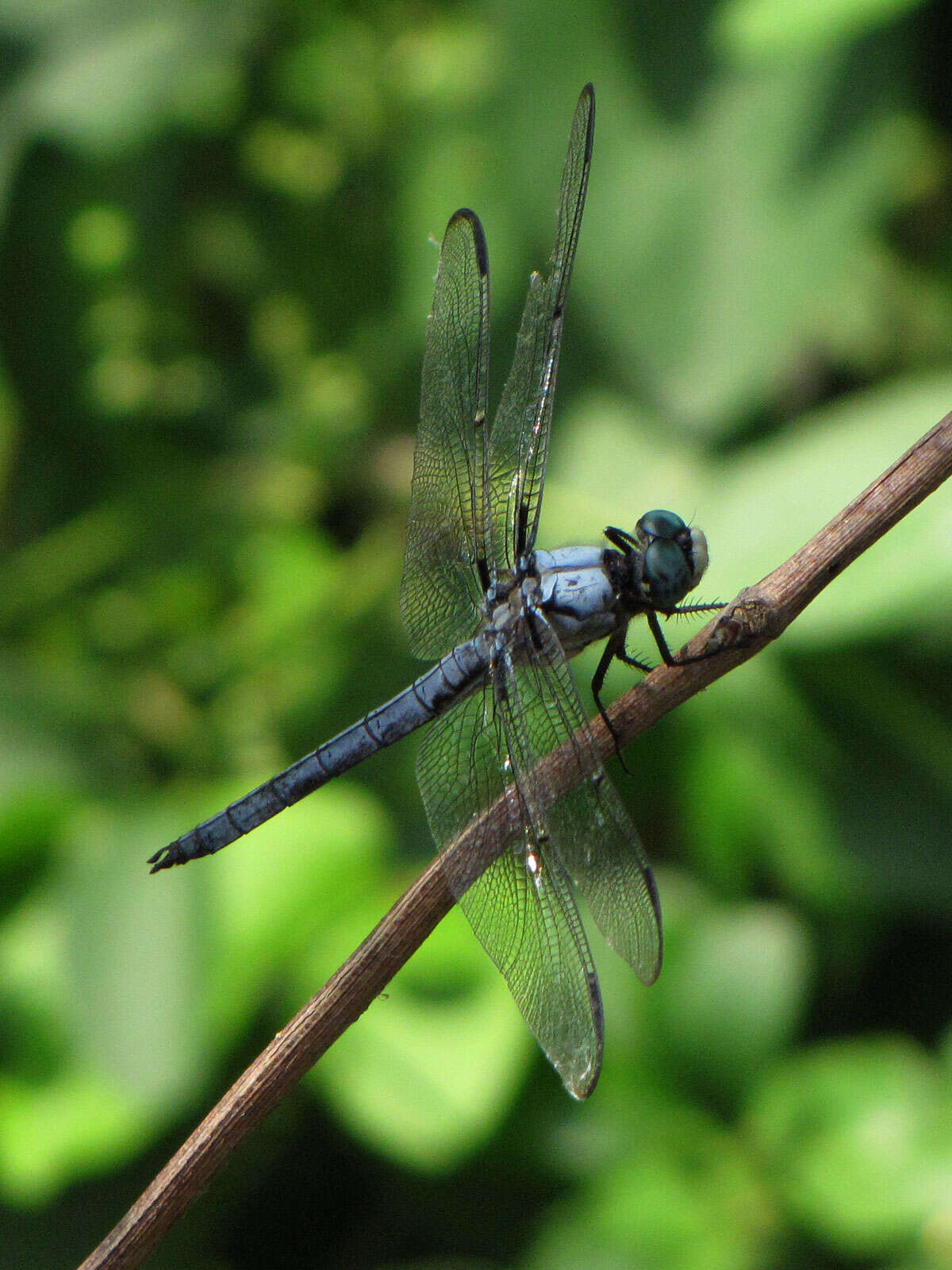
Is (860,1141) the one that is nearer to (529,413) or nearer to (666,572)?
(666,572)

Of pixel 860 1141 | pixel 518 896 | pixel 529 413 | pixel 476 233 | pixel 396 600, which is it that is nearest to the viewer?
pixel 518 896

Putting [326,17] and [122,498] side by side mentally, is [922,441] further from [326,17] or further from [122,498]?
[326,17]

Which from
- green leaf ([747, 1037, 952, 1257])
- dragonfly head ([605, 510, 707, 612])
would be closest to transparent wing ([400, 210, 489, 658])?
dragonfly head ([605, 510, 707, 612])

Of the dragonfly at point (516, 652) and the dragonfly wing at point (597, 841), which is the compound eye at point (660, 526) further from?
the dragonfly wing at point (597, 841)

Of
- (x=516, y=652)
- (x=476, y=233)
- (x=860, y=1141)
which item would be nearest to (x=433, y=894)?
(x=516, y=652)

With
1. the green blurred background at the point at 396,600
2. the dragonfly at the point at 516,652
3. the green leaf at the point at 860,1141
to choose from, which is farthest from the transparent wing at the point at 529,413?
the green leaf at the point at 860,1141

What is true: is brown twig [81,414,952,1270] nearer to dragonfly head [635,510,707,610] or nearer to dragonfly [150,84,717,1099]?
dragonfly [150,84,717,1099]
